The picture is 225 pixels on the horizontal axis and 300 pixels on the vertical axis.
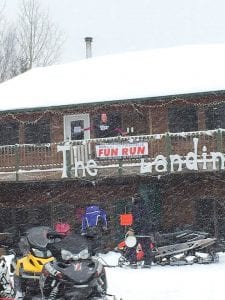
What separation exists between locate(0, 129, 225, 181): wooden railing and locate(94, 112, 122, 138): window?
1.98 metres

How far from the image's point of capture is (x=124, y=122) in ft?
71.5

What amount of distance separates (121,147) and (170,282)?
7.81m

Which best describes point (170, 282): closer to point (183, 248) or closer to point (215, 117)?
point (183, 248)

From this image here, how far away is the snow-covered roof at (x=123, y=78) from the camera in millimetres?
20750

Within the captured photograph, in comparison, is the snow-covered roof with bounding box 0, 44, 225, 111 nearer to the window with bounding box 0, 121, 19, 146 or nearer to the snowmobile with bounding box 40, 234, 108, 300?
the window with bounding box 0, 121, 19, 146

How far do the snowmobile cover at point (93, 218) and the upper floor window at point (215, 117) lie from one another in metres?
4.86

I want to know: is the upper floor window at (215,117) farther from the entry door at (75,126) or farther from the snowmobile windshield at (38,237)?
the snowmobile windshield at (38,237)

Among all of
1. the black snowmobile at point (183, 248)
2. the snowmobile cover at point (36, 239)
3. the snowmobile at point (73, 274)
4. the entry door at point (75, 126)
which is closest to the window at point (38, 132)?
the entry door at point (75, 126)

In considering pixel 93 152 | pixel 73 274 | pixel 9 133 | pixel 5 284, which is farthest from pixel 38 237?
pixel 9 133

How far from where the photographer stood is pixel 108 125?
22016 mm

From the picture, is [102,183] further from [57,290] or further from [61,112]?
[57,290]

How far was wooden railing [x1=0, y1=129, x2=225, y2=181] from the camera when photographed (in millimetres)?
18744

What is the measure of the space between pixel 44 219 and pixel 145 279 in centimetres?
1044

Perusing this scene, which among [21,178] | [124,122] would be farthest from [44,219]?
[124,122]
